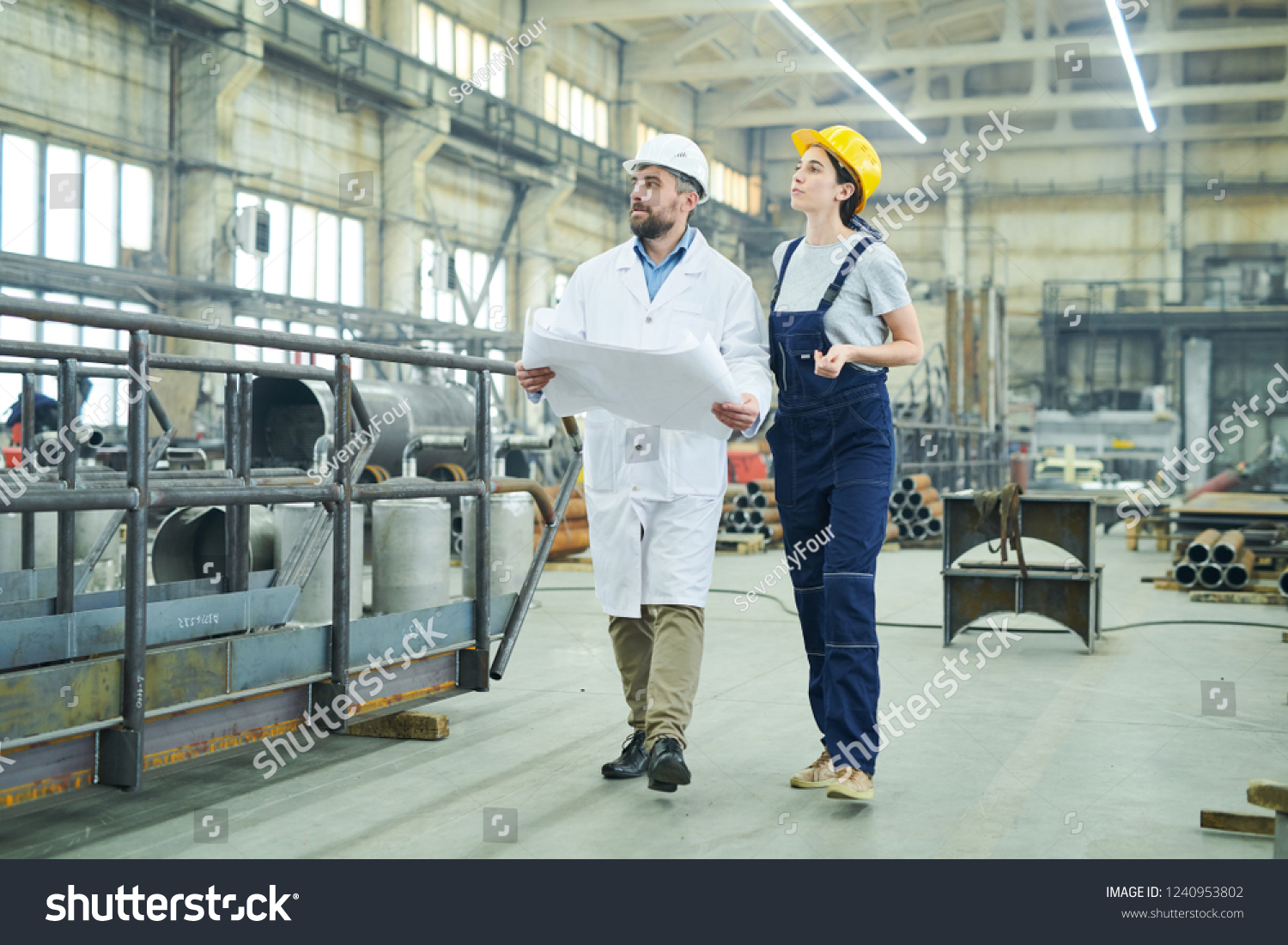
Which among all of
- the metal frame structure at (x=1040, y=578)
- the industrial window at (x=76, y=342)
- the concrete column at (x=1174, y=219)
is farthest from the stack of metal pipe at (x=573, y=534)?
the concrete column at (x=1174, y=219)

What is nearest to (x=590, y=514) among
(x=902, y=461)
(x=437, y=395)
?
(x=437, y=395)

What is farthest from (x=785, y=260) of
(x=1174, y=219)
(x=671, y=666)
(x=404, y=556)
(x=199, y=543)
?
(x=1174, y=219)

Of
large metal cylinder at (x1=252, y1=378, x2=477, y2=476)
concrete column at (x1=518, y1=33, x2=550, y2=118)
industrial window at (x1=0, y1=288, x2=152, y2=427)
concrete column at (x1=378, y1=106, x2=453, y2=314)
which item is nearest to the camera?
large metal cylinder at (x1=252, y1=378, x2=477, y2=476)

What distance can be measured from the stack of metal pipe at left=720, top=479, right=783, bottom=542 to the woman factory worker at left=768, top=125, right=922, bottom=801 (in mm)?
10582

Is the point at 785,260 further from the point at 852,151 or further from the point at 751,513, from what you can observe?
the point at 751,513

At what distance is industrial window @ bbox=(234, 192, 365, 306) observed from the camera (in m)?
18.6

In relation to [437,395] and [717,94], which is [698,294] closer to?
[437,395]

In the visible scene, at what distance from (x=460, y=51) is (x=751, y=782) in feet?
71.9

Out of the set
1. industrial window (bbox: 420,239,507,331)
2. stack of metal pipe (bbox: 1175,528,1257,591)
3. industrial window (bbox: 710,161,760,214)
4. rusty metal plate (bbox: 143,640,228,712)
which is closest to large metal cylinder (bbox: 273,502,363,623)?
rusty metal plate (bbox: 143,640,228,712)

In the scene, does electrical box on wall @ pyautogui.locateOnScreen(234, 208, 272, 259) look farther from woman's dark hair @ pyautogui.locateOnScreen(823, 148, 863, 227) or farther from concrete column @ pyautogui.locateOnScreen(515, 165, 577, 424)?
woman's dark hair @ pyautogui.locateOnScreen(823, 148, 863, 227)

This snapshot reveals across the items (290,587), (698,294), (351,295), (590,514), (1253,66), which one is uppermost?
(1253,66)

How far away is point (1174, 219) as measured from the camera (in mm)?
31797

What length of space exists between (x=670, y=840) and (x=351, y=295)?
1919cm
